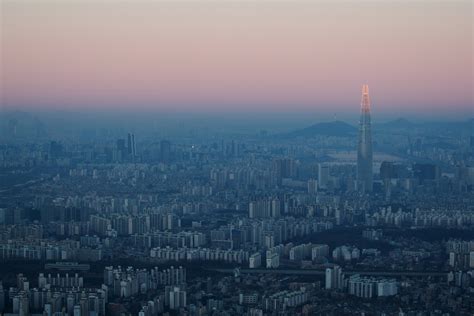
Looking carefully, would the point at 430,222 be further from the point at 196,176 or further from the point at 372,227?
the point at 196,176

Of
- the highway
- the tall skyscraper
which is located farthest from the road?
the tall skyscraper

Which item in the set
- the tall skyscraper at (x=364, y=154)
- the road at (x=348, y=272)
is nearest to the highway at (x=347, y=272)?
the road at (x=348, y=272)

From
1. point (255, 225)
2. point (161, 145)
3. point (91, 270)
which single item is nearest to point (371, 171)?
point (161, 145)

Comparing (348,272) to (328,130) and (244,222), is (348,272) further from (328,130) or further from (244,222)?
(328,130)

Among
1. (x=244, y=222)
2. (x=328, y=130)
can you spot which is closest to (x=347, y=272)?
(x=244, y=222)

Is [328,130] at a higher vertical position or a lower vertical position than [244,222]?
higher

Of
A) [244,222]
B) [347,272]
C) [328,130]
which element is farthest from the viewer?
[328,130]

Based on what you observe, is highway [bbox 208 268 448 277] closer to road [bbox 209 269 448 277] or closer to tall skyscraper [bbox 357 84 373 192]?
road [bbox 209 269 448 277]
